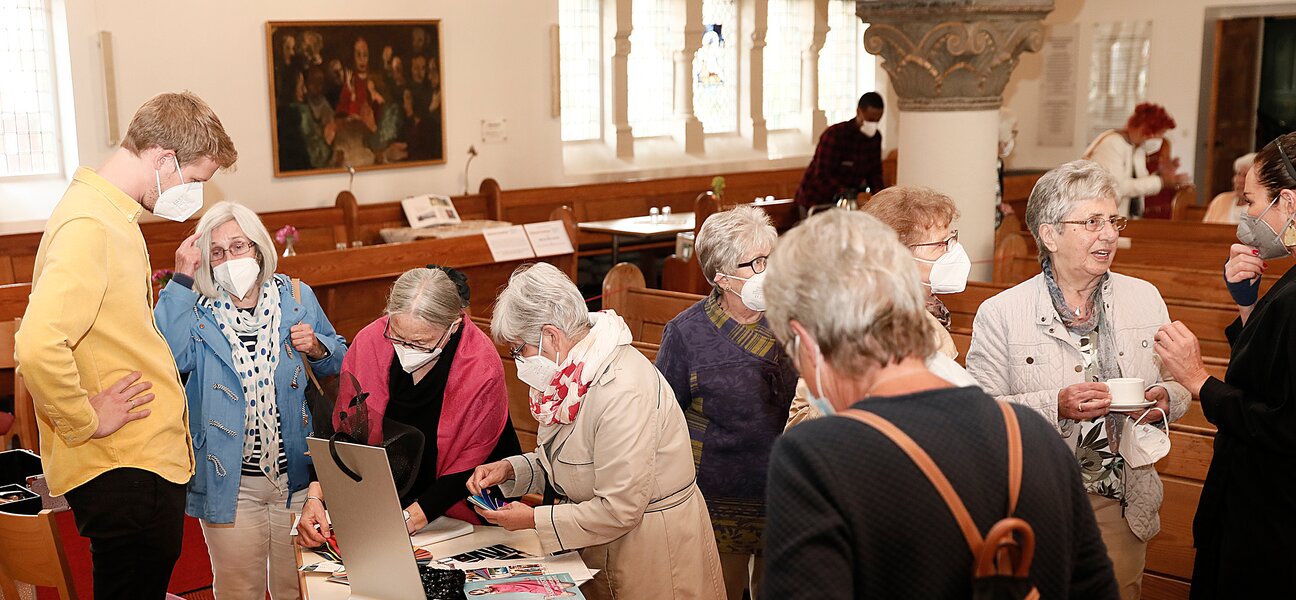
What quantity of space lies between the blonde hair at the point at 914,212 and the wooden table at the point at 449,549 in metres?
1.18

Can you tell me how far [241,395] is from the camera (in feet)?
10.8

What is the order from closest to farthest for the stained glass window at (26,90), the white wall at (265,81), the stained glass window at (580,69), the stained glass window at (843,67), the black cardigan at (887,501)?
the black cardigan at (887,501) < the stained glass window at (26,90) < the white wall at (265,81) < the stained glass window at (580,69) < the stained glass window at (843,67)

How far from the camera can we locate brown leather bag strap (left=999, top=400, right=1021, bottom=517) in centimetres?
159

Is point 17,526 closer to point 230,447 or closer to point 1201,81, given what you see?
point 230,447

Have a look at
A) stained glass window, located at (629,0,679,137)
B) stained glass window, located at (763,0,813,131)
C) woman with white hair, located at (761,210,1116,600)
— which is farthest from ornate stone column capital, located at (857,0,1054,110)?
stained glass window, located at (763,0,813,131)

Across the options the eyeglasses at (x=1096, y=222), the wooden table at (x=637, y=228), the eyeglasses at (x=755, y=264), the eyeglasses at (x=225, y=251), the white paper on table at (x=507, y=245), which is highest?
the eyeglasses at (x=1096, y=222)

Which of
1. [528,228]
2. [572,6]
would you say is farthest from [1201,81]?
[528,228]

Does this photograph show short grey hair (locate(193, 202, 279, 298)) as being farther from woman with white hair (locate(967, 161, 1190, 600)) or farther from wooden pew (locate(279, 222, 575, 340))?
wooden pew (locate(279, 222, 575, 340))

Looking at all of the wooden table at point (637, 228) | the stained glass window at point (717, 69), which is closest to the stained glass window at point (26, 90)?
the wooden table at point (637, 228)

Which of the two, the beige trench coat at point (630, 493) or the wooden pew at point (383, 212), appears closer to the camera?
the beige trench coat at point (630, 493)

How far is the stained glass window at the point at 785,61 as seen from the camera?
45.0ft

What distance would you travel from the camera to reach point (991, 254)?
696 centimetres

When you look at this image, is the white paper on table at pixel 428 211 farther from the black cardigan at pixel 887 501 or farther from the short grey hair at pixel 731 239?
the black cardigan at pixel 887 501

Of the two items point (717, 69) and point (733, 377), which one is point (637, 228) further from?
point (733, 377)
